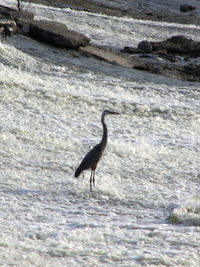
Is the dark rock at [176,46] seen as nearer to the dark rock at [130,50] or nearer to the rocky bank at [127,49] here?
the rocky bank at [127,49]

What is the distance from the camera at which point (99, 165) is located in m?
11.0

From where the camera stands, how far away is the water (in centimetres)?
755

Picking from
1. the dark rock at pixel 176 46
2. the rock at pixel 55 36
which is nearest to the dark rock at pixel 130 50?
the dark rock at pixel 176 46

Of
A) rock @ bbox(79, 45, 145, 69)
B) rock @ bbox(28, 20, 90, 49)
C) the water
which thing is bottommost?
the water

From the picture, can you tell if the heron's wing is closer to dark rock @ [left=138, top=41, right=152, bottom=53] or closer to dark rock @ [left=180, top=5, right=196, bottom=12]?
dark rock @ [left=138, top=41, right=152, bottom=53]

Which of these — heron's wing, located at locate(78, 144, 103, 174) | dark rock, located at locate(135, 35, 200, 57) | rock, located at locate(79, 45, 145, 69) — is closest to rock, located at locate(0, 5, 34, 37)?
rock, located at locate(79, 45, 145, 69)

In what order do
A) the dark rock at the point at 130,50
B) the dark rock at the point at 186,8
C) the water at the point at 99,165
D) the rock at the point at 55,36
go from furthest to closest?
the dark rock at the point at 186,8, the dark rock at the point at 130,50, the rock at the point at 55,36, the water at the point at 99,165

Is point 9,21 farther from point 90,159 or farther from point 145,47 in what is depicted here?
point 90,159

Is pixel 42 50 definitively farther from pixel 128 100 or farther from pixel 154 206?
pixel 154 206

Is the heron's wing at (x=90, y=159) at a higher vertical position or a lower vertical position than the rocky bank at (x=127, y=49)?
lower

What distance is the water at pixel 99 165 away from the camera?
24.8 feet

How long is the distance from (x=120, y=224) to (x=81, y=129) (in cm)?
476

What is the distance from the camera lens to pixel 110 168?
35.9 ft

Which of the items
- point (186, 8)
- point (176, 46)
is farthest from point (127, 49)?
point (186, 8)
